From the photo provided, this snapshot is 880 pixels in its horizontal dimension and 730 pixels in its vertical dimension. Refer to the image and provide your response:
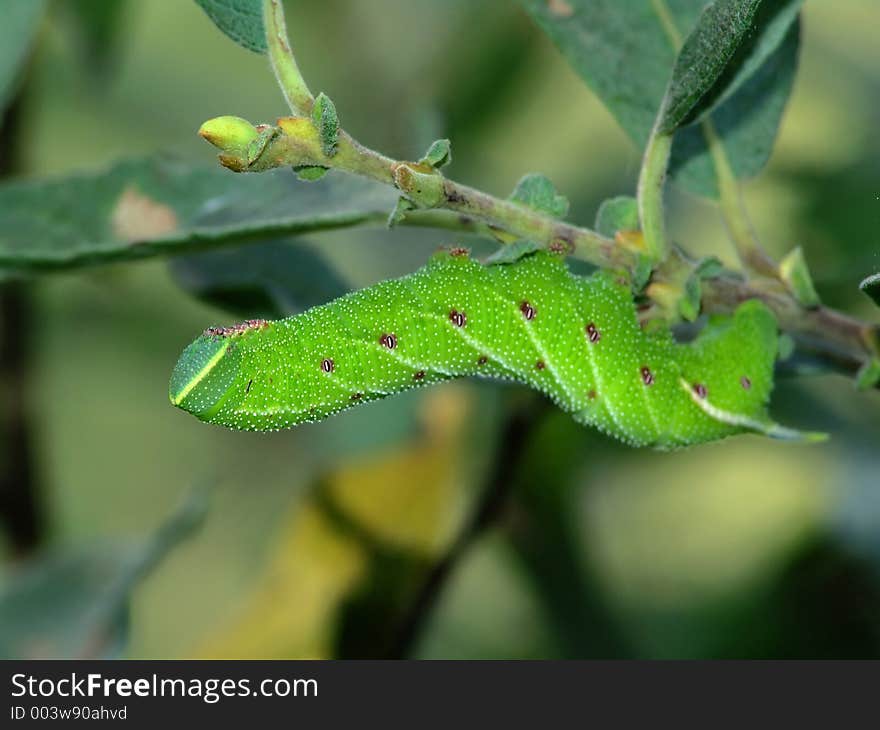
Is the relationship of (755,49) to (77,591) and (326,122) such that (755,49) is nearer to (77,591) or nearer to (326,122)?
(326,122)

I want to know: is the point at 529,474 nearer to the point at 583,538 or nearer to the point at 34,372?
the point at 583,538

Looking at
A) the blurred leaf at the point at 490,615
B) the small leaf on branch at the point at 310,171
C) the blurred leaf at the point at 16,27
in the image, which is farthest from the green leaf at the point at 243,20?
the blurred leaf at the point at 490,615

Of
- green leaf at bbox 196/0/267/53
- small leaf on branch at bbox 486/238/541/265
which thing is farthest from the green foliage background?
green leaf at bbox 196/0/267/53

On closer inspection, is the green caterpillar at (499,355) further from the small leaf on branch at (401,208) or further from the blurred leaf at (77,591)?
the blurred leaf at (77,591)

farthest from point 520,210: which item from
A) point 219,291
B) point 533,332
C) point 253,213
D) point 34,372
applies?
point 34,372

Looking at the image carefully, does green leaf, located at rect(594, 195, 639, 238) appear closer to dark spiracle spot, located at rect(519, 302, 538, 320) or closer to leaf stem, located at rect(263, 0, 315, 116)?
dark spiracle spot, located at rect(519, 302, 538, 320)

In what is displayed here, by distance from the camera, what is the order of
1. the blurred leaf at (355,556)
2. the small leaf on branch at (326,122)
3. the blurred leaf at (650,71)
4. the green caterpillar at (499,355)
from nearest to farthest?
the small leaf on branch at (326,122)
the green caterpillar at (499,355)
the blurred leaf at (650,71)
the blurred leaf at (355,556)
